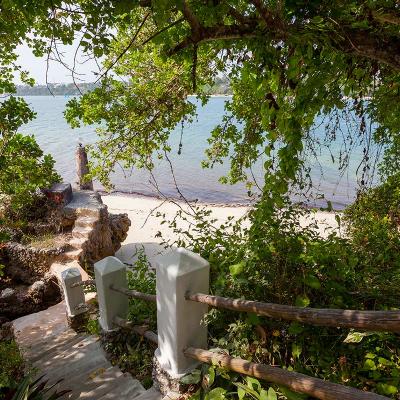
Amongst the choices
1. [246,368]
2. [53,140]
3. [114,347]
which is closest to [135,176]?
[53,140]

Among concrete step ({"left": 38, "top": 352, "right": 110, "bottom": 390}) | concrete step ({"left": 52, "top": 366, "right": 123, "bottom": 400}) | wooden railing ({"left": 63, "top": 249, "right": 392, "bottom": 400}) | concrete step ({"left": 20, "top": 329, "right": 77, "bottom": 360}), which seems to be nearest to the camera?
wooden railing ({"left": 63, "top": 249, "right": 392, "bottom": 400})

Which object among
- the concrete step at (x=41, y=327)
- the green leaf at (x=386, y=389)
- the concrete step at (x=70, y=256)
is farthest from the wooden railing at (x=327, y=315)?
the concrete step at (x=70, y=256)

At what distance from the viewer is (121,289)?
360cm

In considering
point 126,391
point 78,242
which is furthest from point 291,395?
point 78,242

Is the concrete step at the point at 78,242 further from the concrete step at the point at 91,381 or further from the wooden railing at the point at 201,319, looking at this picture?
the wooden railing at the point at 201,319

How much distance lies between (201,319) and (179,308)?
27cm

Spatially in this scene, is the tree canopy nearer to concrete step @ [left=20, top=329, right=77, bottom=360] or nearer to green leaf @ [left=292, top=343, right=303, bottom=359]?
green leaf @ [left=292, top=343, right=303, bottom=359]

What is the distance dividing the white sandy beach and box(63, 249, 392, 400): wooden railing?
37.5 ft

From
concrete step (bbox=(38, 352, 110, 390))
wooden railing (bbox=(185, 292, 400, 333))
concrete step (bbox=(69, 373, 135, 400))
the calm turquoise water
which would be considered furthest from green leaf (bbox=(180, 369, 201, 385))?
the calm turquoise water

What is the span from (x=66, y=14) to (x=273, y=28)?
187cm

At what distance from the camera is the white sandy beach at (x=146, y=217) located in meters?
15.2

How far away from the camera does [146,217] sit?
16.8m

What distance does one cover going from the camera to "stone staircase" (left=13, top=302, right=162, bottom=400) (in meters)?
2.99

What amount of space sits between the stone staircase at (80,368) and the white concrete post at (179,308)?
1.36ft
